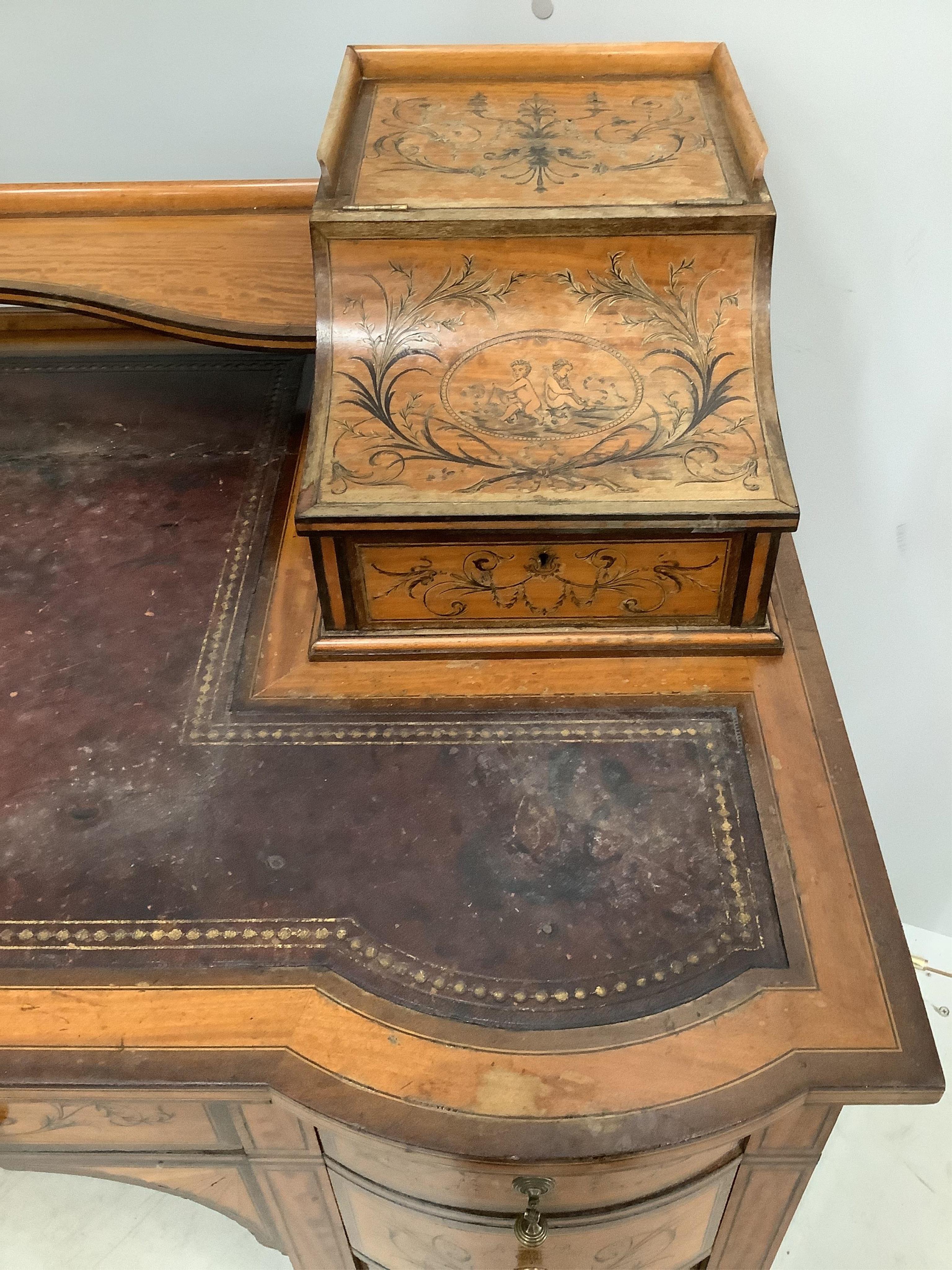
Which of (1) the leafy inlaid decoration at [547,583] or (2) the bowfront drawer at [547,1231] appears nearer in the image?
(2) the bowfront drawer at [547,1231]

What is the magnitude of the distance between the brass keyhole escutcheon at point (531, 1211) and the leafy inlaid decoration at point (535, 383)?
0.68 metres

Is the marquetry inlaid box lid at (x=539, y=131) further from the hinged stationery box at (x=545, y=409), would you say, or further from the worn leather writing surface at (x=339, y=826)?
the worn leather writing surface at (x=339, y=826)

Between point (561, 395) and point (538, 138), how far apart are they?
0.37 metres

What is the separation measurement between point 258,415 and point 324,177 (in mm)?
466

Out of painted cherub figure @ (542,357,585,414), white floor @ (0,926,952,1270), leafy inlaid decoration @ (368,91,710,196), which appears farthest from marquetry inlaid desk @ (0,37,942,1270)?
white floor @ (0,926,952,1270)

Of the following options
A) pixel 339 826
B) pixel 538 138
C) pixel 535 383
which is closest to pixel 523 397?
pixel 535 383

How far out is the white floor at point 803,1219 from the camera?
5.24ft

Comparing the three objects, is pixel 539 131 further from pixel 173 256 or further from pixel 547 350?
pixel 173 256

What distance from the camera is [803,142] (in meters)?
1.43

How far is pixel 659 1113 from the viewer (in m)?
0.81

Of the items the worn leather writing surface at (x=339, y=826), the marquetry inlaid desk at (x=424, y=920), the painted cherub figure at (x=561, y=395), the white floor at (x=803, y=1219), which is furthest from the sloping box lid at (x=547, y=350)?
the white floor at (x=803, y=1219)

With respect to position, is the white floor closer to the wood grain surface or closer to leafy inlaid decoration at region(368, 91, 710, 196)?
the wood grain surface

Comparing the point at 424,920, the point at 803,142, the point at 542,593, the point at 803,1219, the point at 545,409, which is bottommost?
the point at 803,1219

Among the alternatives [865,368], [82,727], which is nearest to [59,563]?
[82,727]
